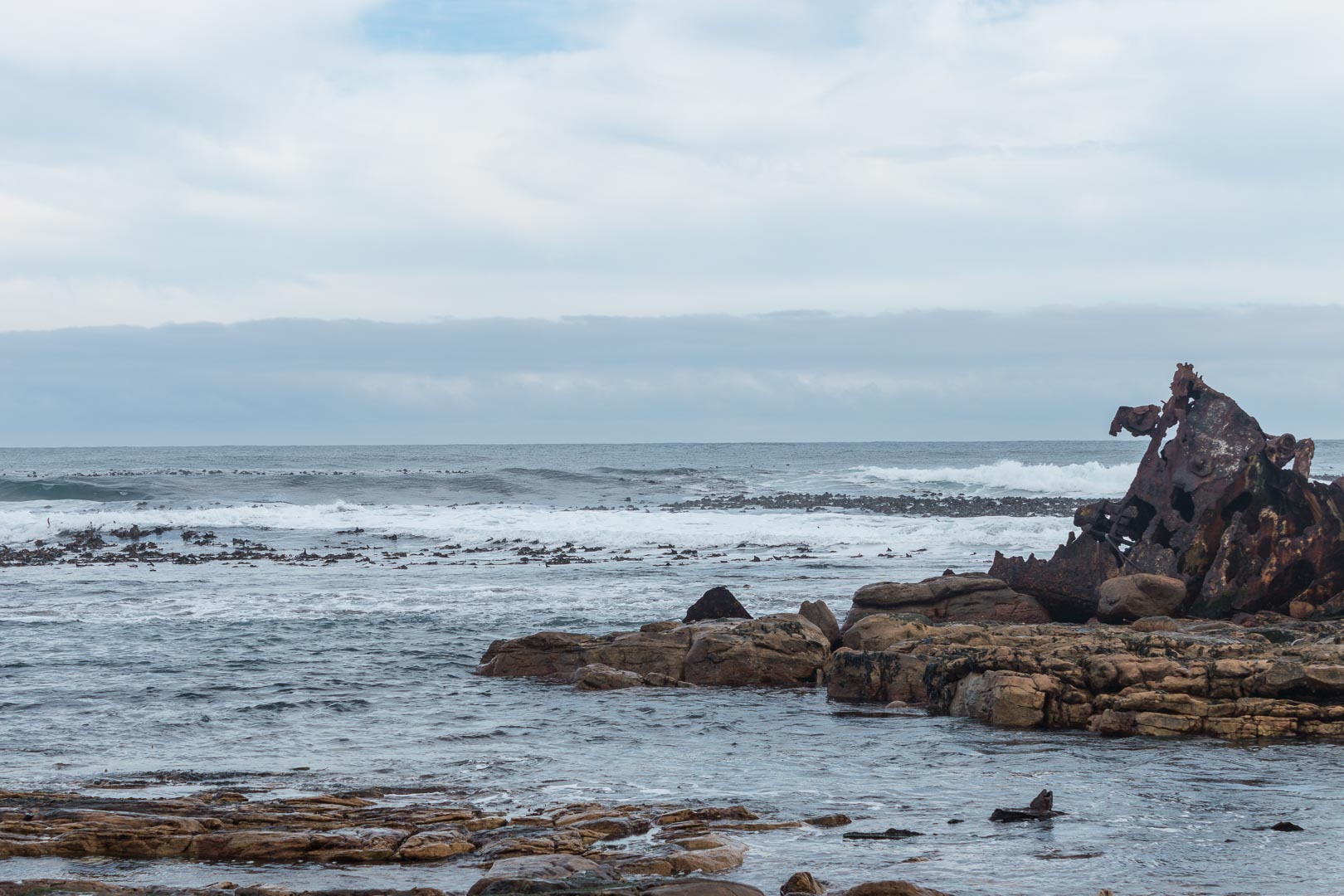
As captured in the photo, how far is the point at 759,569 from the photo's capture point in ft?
106

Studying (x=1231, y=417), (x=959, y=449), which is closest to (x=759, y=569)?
(x=1231, y=417)

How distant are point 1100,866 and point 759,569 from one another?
78.1ft

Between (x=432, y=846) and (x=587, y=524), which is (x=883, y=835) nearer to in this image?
(x=432, y=846)

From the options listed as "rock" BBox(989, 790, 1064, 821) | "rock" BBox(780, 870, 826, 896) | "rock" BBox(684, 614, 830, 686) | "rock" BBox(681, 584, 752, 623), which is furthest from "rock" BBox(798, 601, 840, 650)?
"rock" BBox(780, 870, 826, 896)

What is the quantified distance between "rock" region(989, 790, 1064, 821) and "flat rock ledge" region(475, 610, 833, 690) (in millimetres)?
7514

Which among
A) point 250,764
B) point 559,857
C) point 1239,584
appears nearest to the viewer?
point 559,857

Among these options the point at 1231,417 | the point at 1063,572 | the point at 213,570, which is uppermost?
the point at 1231,417

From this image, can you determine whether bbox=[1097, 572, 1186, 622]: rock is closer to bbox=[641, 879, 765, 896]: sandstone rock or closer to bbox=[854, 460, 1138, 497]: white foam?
bbox=[641, 879, 765, 896]: sandstone rock

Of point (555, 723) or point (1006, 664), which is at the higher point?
point (1006, 664)

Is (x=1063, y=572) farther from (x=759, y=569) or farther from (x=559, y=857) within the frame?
(x=559, y=857)

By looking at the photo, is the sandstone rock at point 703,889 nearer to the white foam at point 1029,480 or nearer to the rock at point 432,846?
the rock at point 432,846

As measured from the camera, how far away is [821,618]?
19312 millimetres

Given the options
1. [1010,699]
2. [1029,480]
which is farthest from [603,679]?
[1029,480]

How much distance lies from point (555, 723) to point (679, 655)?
3680 mm
